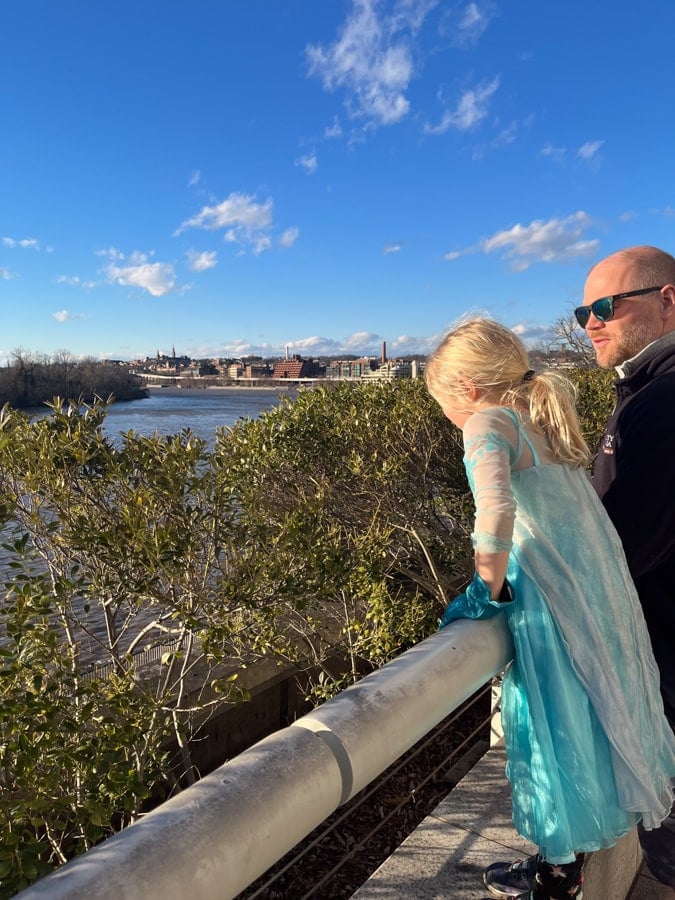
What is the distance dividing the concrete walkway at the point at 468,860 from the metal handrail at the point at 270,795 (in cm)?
96

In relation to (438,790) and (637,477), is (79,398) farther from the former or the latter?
(438,790)

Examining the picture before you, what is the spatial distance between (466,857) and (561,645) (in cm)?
111

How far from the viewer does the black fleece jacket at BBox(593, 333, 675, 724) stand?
161 centimetres

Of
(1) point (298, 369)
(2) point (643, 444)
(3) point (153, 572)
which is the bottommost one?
(3) point (153, 572)

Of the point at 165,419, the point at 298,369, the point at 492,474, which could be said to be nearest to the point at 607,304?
the point at 492,474

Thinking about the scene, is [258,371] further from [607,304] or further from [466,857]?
[466,857]

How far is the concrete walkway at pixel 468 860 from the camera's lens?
74.7 inches

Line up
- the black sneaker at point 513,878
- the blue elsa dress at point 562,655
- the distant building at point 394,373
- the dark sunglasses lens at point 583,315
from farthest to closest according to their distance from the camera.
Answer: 1. the distant building at point 394,373
2. the dark sunglasses lens at point 583,315
3. the black sneaker at point 513,878
4. the blue elsa dress at point 562,655

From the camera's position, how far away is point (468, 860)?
2.07 meters

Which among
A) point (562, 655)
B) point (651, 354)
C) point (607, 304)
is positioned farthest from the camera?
point (607, 304)

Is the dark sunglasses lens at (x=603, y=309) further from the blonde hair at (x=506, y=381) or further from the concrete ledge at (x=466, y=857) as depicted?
the concrete ledge at (x=466, y=857)

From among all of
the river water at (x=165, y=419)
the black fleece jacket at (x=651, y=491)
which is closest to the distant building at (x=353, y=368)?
the river water at (x=165, y=419)

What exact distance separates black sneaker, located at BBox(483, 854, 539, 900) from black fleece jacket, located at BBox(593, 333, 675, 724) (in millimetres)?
605

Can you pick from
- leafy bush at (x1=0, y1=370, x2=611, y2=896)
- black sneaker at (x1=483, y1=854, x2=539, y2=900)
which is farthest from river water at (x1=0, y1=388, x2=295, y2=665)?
black sneaker at (x1=483, y1=854, x2=539, y2=900)
